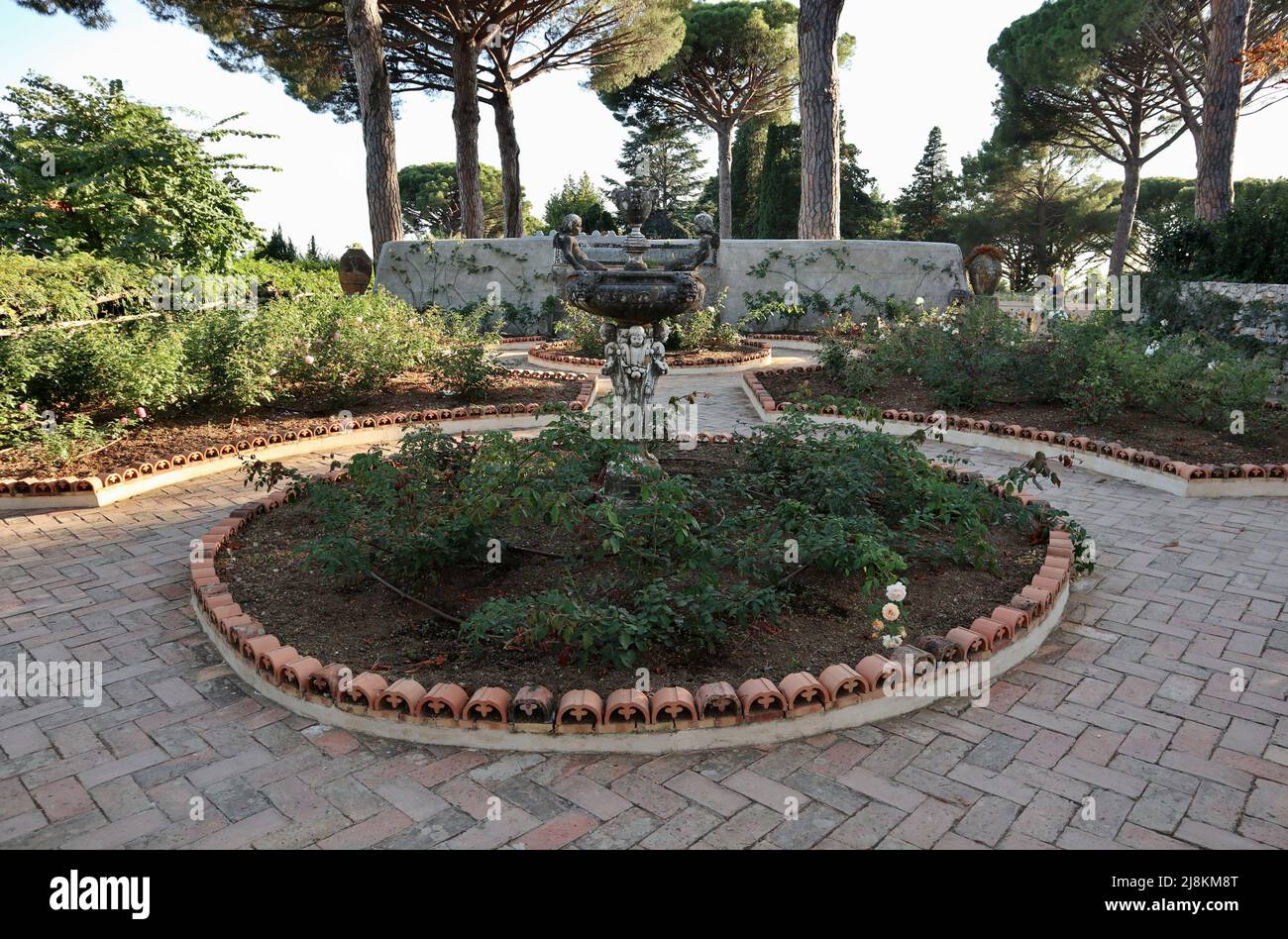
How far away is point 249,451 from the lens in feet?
24.7

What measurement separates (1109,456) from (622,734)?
18.8ft

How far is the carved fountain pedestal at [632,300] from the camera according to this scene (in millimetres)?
5004

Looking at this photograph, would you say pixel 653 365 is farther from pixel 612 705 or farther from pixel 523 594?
pixel 612 705

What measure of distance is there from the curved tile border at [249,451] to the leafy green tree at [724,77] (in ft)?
64.5

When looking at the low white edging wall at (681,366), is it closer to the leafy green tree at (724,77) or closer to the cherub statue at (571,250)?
the cherub statue at (571,250)

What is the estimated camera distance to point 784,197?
29.0m

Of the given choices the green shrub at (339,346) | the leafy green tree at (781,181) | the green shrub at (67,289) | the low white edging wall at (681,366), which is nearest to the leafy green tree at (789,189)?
the leafy green tree at (781,181)

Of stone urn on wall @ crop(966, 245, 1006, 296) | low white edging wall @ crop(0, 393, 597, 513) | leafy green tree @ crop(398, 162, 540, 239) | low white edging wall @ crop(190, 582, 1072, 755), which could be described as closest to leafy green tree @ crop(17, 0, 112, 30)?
low white edging wall @ crop(0, 393, 597, 513)

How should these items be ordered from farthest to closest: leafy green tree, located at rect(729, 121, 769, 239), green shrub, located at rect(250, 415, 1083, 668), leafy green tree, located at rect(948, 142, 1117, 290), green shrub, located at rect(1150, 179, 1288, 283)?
1. leafy green tree, located at rect(729, 121, 769, 239)
2. leafy green tree, located at rect(948, 142, 1117, 290)
3. green shrub, located at rect(1150, 179, 1288, 283)
4. green shrub, located at rect(250, 415, 1083, 668)

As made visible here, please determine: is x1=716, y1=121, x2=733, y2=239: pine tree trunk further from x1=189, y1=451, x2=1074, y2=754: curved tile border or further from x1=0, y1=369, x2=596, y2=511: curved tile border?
x1=189, y1=451, x2=1074, y2=754: curved tile border

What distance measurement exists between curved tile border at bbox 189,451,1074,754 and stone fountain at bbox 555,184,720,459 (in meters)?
2.36

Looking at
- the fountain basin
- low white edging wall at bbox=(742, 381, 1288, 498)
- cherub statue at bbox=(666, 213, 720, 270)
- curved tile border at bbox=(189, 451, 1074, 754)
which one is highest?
cherub statue at bbox=(666, 213, 720, 270)

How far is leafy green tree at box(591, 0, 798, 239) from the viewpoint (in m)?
26.3

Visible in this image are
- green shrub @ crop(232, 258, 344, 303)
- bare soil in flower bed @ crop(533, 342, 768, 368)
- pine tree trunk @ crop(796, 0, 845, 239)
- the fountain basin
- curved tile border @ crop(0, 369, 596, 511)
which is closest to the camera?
the fountain basin
